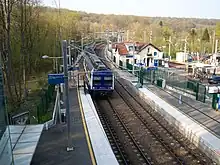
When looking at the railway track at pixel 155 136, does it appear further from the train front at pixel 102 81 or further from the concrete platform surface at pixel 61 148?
the concrete platform surface at pixel 61 148

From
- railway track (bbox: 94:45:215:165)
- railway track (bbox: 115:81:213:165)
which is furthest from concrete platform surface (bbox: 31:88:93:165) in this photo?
railway track (bbox: 115:81:213:165)

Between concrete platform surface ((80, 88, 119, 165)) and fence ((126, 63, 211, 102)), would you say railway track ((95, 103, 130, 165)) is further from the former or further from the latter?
fence ((126, 63, 211, 102))

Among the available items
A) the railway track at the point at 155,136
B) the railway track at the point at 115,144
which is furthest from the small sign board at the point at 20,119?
the railway track at the point at 155,136

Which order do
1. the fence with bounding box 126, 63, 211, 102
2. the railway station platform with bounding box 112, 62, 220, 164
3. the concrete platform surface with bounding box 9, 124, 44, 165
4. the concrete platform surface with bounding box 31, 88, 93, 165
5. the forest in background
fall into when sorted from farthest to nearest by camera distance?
the forest in background
the fence with bounding box 126, 63, 211, 102
the railway station platform with bounding box 112, 62, 220, 164
the concrete platform surface with bounding box 31, 88, 93, 165
the concrete platform surface with bounding box 9, 124, 44, 165

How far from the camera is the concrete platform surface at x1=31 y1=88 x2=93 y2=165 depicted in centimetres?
1135

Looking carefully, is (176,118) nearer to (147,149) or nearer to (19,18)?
(147,149)

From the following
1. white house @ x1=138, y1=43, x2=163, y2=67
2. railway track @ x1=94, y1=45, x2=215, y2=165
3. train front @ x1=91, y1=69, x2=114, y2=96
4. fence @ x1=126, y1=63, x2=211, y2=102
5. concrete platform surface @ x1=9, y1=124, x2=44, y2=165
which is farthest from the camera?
white house @ x1=138, y1=43, x2=163, y2=67

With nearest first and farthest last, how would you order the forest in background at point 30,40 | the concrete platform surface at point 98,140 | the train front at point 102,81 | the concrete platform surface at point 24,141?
the concrete platform surface at point 24,141 < the concrete platform surface at point 98,140 < the forest in background at point 30,40 < the train front at point 102,81

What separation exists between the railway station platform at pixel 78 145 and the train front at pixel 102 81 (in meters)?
6.35

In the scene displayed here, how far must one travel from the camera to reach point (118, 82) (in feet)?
112

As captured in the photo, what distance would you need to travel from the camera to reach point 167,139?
1496 cm

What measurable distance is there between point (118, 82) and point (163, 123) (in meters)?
17.0

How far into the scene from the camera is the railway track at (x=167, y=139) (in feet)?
41.3

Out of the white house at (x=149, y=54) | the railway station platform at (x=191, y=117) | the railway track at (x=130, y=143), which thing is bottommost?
the railway track at (x=130, y=143)
